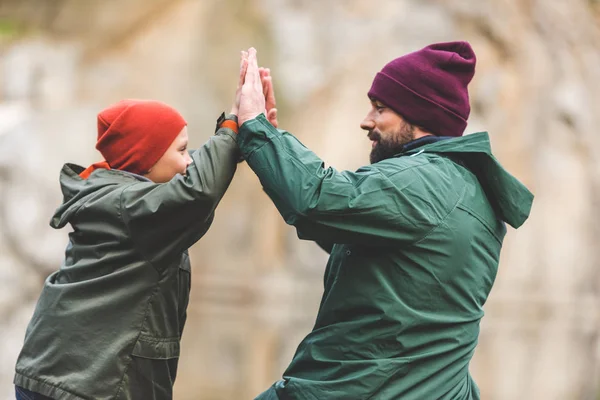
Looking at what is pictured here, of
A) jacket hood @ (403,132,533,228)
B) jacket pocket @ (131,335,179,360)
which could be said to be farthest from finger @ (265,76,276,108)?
jacket pocket @ (131,335,179,360)

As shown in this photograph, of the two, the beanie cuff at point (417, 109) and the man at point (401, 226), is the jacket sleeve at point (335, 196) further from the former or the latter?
the beanie cuff at point (417, 109)

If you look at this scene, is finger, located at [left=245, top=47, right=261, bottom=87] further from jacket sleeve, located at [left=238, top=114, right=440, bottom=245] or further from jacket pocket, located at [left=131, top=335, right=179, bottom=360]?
jacket pocket, located at [left=131, top=335, right=179, bottom=360]

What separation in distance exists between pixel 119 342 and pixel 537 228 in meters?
5.85

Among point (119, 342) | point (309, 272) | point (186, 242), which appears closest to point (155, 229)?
point (186, 242)

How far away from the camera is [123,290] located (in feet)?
8.00

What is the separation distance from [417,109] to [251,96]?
1.53 ft

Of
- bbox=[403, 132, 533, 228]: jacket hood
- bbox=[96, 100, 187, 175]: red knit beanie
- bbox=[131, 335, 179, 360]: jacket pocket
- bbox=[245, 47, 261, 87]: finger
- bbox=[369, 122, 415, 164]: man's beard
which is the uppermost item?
bbox=[245, 47, 261, 87]: finger

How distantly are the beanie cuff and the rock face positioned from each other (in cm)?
431

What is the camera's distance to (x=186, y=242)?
246 centimetres

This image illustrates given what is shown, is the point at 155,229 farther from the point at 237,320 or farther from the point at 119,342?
the point at 237,320

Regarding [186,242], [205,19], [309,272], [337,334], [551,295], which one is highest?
[205,19]

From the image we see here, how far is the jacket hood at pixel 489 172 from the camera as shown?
8.41 feet

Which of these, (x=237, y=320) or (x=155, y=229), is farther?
(x=237, y=320)

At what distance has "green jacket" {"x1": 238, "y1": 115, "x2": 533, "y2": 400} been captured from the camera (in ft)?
7.64
